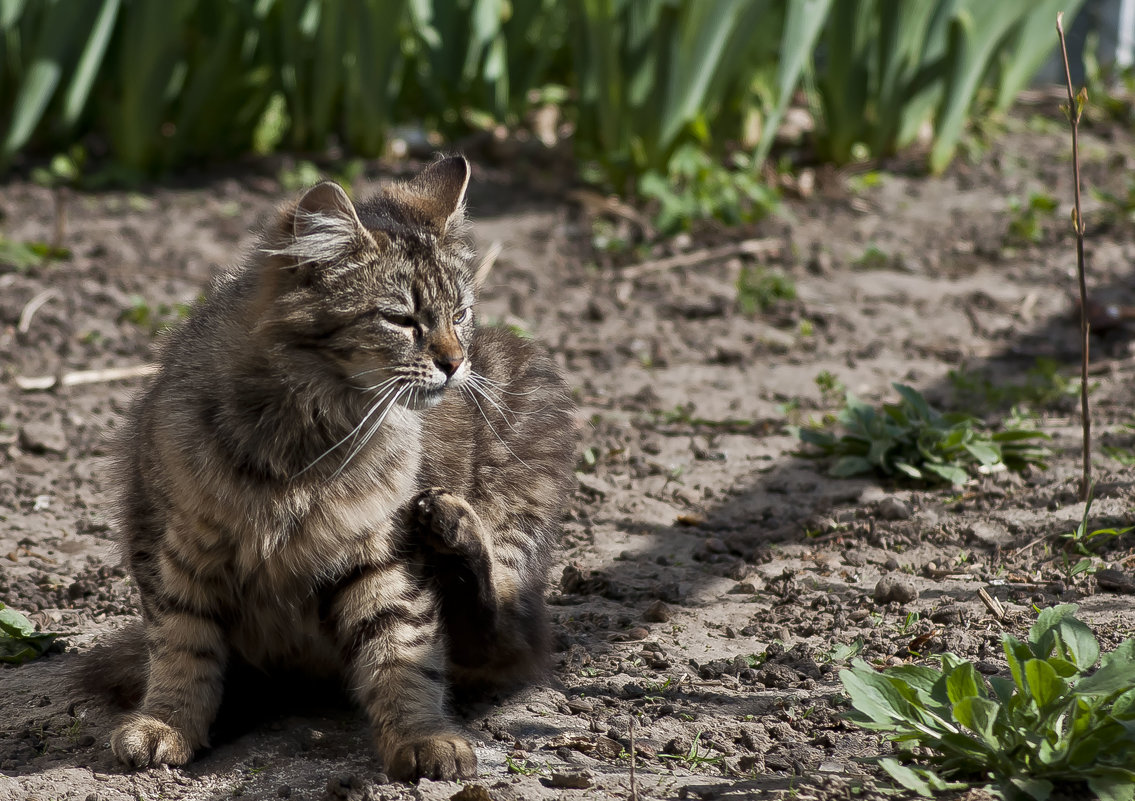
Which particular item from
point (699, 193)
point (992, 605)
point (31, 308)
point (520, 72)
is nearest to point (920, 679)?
point (992, 605)

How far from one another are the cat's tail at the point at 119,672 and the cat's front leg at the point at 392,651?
532 millimetres

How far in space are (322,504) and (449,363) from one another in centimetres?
44

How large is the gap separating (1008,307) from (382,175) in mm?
3934

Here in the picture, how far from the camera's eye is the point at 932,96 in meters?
6.79

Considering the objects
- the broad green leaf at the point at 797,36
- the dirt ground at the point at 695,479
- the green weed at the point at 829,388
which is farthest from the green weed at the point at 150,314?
the broad green leaf at the point at 797,36

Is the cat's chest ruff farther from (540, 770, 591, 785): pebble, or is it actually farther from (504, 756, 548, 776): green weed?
(540, 770, 591, 785): pebble

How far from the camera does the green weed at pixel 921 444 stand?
3906 millimetres

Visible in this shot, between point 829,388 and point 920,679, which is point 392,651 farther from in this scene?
point 829,388

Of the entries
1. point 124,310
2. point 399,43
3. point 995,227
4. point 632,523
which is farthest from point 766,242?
point 124,310

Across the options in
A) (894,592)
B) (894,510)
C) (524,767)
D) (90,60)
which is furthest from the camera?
(90,60)

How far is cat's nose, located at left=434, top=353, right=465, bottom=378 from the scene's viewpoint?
2.65m

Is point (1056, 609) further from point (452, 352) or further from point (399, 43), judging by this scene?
point (399, 43)

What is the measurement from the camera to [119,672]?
9.29 ft

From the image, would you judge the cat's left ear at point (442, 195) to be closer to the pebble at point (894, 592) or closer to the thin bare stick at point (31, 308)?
the pebble at point (894, 592)
